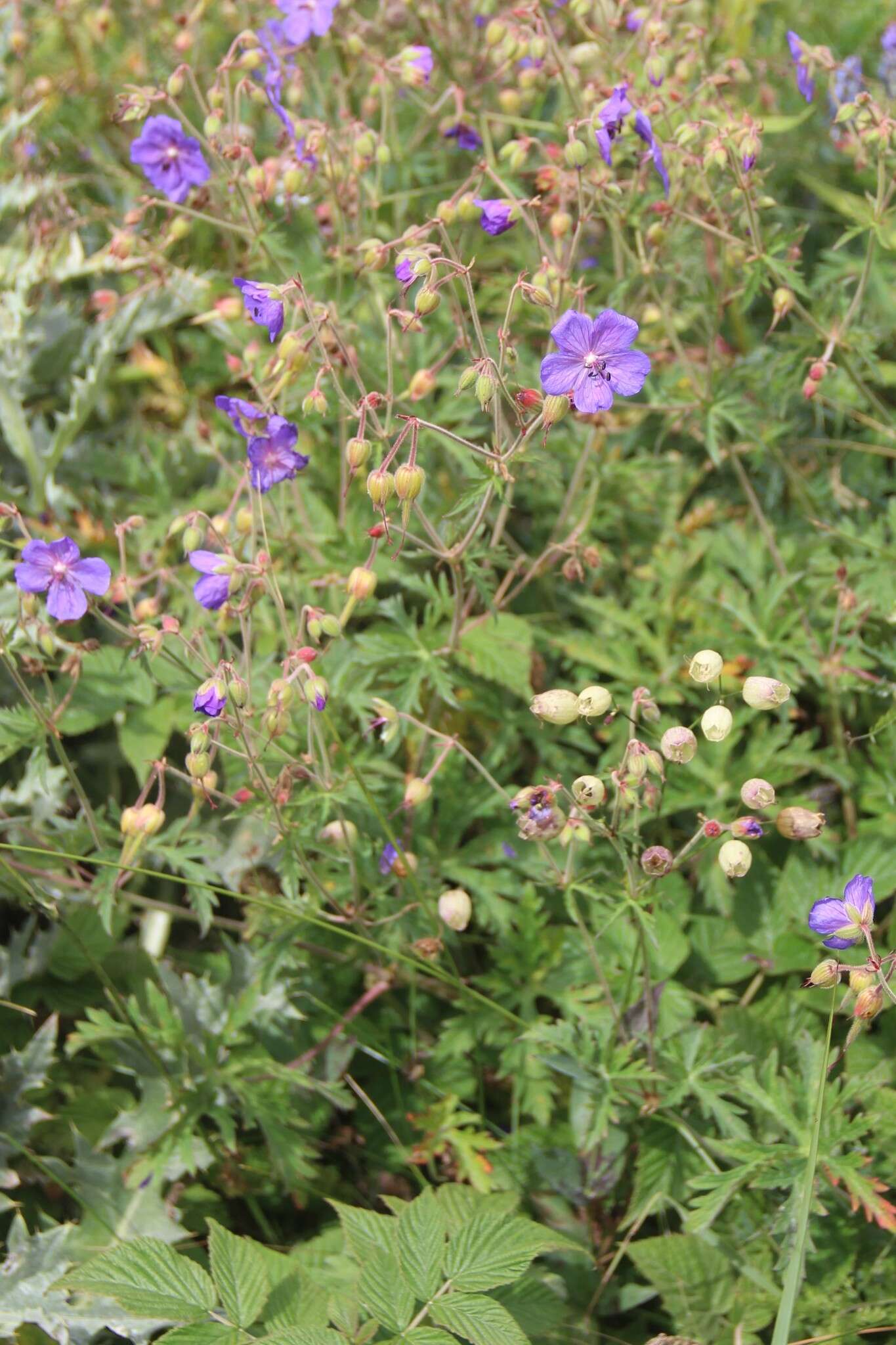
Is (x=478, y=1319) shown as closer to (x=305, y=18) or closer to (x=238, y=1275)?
(x=238, y=1275)

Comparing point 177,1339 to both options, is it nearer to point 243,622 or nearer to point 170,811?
point 243,622

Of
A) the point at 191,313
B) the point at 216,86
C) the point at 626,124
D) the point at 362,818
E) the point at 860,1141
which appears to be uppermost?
the point at 216,86

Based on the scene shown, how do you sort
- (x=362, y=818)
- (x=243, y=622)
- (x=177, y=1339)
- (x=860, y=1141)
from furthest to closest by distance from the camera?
(x=362, y=818)
(x=860, y=1141)
(x=243, y=622)
(x=177, y=1339)

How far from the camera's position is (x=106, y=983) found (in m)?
2.24

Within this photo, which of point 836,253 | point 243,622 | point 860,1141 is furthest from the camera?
point 836,253

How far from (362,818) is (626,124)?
150 centimetres

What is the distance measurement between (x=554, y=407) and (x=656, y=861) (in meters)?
0.73

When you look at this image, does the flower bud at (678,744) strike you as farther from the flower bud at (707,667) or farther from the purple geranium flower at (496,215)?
the purple geranium flower at (496,215)

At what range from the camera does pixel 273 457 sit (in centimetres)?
219

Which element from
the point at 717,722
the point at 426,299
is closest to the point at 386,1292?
the point at 717,722

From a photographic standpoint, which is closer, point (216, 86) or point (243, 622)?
point (243, 622)

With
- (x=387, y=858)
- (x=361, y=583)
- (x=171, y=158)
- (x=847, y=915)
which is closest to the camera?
(x=847, y=915)

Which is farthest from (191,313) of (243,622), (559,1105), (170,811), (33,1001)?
(559,1105)

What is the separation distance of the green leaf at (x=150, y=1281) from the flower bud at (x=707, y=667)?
120 cm
